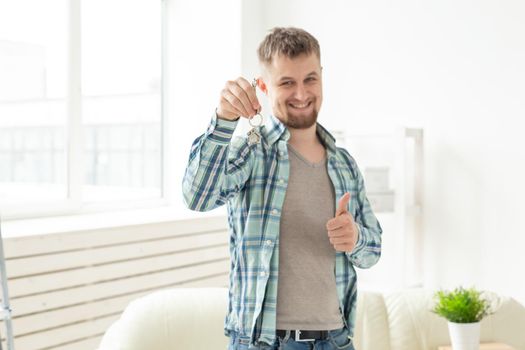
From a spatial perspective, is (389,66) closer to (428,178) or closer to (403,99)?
(403,99)

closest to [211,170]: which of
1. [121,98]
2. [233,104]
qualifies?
[233,104]

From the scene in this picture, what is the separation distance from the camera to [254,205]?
150 centimetres

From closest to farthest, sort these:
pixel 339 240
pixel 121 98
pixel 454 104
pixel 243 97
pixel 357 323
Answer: pixel 243 97 < pixel 339 240 < pixel 357 323 < pixel 454 104 < pixel 121 98


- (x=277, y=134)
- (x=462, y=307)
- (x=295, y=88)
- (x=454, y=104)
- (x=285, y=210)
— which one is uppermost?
(x=454, y=104)

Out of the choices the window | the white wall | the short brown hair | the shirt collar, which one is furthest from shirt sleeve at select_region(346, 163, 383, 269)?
the window

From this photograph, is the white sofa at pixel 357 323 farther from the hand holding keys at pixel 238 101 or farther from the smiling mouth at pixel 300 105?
the hand holding keys at pixel 238 101

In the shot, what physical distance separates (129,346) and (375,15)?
83.7 inches

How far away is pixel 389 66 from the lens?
3.38 meters

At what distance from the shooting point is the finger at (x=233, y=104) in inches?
52.3

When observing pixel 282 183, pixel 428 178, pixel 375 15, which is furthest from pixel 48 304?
pixel 375 15

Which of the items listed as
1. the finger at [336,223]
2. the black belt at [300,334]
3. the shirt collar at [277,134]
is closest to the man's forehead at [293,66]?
the shirt collar at [277,134]

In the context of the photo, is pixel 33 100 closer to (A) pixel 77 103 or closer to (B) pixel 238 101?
(A) pixel 77 103

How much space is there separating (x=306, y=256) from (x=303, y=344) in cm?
19

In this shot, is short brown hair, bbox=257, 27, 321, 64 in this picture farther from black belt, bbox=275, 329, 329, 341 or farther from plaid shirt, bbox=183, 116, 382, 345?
black belt, bbox=275, 329, 329, 341
